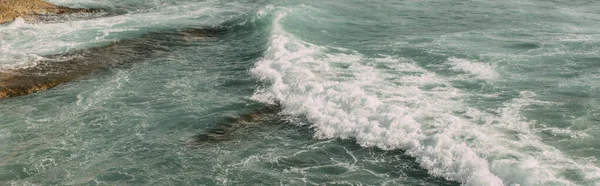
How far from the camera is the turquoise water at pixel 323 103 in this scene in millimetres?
18328

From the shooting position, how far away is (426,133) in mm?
20344

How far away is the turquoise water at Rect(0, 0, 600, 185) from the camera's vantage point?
60.1ft

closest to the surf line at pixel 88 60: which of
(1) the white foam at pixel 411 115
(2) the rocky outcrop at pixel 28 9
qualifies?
(1) the white foam at pixel 411 115

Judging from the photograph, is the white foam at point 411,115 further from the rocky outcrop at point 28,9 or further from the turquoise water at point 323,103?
the rocky outcrop at point 28,9

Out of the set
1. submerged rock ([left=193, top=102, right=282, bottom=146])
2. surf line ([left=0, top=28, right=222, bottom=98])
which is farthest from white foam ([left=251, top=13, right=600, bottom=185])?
surf line ([left=0, top=28, right=222, bottom=98])

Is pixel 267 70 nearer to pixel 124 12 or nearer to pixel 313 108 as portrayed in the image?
pixel 313 108

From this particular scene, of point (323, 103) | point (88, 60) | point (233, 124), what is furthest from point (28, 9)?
point (323, 103)

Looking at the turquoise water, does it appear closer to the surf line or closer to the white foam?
the white foam

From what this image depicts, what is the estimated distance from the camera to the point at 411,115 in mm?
21812

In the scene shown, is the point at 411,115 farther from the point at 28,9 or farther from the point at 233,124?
the point at 28,9

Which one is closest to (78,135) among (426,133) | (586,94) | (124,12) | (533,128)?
(426,133)

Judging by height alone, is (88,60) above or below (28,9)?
below

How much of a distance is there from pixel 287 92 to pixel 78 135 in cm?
841

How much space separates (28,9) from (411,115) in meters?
28.6
